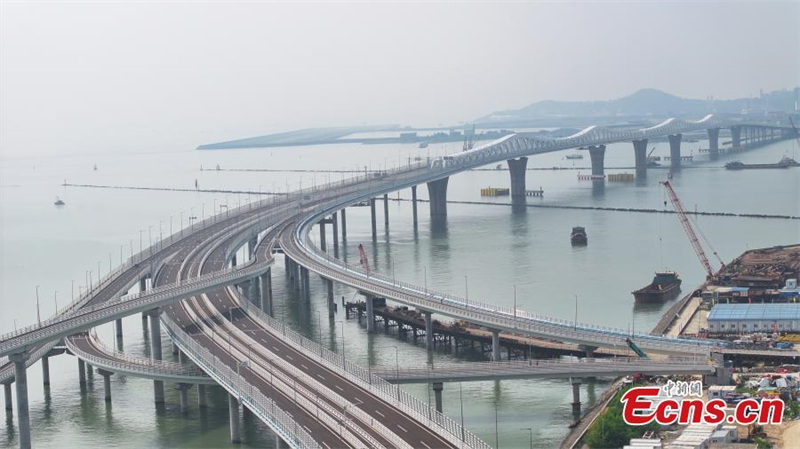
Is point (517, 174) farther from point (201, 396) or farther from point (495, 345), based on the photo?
point (201, 396)

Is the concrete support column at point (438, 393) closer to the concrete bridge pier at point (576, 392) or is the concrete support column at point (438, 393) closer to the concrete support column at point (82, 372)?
the concrete bridge pier at point (576, 392)

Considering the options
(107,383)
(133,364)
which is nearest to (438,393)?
(133,364)

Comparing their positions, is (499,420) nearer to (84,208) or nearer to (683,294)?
(683,294)

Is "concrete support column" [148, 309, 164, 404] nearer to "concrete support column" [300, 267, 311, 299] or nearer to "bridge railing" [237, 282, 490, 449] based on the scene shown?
"bridge railing" [237, 282, 490, 449]

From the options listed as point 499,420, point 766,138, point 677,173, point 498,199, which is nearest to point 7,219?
point 498,199

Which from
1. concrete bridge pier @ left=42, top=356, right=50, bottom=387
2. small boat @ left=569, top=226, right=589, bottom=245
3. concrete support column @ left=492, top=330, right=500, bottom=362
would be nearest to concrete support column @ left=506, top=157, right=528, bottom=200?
small boat @ left=569, top=226, right=589, bottom=245

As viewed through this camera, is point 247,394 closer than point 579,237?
Yes
